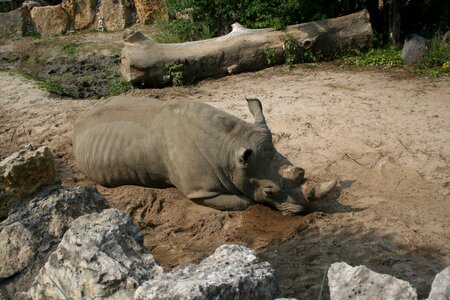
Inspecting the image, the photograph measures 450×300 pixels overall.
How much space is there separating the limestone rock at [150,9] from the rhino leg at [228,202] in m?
11.7

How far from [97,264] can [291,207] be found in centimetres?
314

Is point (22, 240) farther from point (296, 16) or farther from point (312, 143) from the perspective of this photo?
point (296, 16)

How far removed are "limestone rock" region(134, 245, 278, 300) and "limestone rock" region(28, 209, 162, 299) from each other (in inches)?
10.6

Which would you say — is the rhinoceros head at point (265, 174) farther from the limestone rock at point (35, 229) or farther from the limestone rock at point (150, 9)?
the limestone rock at point (150, 9)

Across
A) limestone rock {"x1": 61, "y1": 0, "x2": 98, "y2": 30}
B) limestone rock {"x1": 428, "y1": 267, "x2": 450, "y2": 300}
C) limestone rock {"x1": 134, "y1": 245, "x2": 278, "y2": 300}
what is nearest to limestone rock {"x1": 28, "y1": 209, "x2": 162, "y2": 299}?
limestone rock {"x1": 134, "y1": 245, "x2": 278, "y2": 300}

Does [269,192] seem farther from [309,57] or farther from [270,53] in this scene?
[309,57]

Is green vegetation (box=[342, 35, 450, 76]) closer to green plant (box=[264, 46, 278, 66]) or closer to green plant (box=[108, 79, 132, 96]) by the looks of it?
green plant (box=[264, 46, 278, 66])

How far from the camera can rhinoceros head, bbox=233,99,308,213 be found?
20.2 feet

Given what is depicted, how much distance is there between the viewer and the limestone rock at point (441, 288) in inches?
115

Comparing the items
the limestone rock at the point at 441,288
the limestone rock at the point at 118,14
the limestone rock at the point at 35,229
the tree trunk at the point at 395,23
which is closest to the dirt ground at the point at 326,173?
the limestone rock at the point at 35,229

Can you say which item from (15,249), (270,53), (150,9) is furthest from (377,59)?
(15,249)

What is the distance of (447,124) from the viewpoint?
8.05 meters

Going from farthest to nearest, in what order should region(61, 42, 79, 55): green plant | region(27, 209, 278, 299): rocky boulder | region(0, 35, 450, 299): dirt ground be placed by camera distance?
1. region(61, 42, 79, 55): green plant
2. region(0, 35, 450, 299): dirt ground
3. region(27, 209, 278, 299): rocky boulder

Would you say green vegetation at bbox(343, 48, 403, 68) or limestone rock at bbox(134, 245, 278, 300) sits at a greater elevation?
limestone rock at bbox(134, 245, 278, 300)
